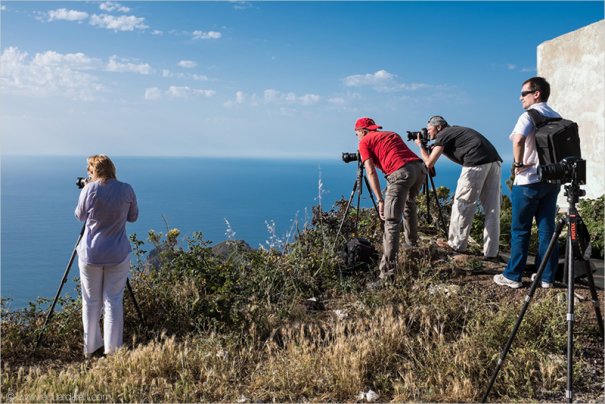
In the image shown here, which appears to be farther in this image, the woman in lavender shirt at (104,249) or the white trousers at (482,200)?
the white trousers at (482,200)

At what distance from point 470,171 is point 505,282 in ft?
5.69

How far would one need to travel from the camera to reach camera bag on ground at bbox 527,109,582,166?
5.66 meters

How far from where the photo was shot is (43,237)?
114500 millimetres

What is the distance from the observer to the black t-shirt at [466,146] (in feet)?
24.9

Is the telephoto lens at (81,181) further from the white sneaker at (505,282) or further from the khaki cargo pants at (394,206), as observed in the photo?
the white sneaker at (505,282)

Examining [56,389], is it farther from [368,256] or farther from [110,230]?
[368,256]

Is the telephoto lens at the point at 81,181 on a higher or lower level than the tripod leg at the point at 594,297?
higher

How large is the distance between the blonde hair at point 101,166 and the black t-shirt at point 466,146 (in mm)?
4399

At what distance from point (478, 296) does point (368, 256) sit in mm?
1631

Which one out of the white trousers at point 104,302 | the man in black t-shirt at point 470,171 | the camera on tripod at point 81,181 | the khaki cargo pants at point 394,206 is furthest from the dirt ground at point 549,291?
the camera on tripod at point 81,181

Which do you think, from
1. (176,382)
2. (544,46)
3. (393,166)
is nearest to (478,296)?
(393,166)

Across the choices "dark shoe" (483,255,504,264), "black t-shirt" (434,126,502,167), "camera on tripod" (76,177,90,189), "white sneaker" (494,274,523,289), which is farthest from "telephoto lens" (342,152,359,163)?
"camera on tripod" (76,177,90,189)

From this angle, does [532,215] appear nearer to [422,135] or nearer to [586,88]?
[422,135]

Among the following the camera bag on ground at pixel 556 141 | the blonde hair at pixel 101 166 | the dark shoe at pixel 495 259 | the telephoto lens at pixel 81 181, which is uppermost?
the camera bag on ground at pixel 556 141
